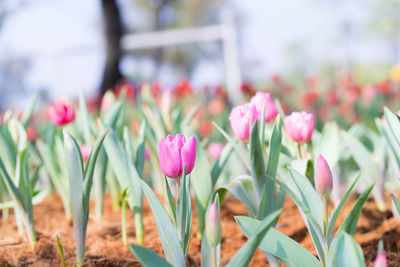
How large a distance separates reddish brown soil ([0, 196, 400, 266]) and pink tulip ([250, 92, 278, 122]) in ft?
1.20

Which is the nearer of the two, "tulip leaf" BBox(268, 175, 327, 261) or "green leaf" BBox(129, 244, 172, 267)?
"green leaf" BBox(129, 244, 172, 267)

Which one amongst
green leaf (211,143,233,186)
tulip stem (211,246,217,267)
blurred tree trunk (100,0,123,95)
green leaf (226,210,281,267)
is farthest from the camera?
blurred tree trunk (100,0,123,95)

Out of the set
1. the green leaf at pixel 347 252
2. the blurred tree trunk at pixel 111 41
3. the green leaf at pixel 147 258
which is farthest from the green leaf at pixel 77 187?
the blurred tree trunk at pixel 111 41

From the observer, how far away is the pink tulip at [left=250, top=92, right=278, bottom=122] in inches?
37.6

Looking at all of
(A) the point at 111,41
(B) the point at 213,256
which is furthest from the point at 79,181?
(A) the point at 111,41

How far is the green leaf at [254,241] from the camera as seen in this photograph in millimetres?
533

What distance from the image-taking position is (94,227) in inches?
47.8

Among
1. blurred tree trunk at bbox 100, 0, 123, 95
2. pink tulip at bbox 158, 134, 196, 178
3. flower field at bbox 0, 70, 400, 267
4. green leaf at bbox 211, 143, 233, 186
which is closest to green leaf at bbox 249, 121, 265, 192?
flower field at bbox 0, 70, 400, 267

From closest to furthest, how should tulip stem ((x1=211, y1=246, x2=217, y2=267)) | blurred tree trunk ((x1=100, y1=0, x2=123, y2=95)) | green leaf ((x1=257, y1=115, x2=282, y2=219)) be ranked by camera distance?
tulip stem ((x1=211, y1=246, x2=217, y2=267)) < green leaf ((x1=257, y1=115, x2=282, y2=219)) < blurred tree trunk ((x1=100, y1=0, x2=123, y2=95))

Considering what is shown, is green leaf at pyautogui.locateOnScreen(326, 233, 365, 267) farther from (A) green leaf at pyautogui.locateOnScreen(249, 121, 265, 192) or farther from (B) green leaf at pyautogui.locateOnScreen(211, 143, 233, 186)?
(B) green leaf at pyautogui.locateOnScreen(211, 143, 233, 186)

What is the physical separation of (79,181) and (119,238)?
1.15ft

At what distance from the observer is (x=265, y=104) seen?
940 mm

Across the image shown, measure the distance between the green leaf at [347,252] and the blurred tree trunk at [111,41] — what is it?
5855mm

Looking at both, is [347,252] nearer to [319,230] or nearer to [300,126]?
[319,230]
